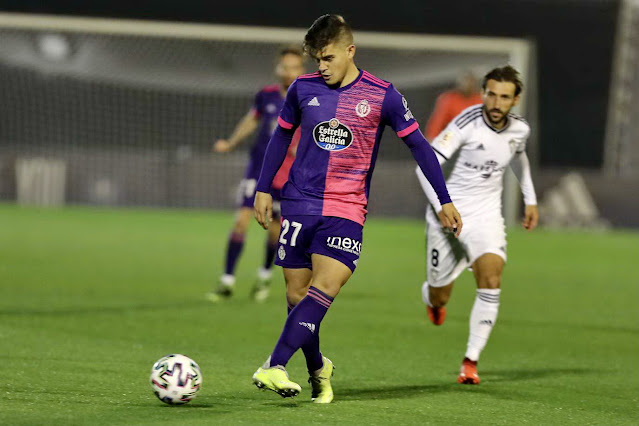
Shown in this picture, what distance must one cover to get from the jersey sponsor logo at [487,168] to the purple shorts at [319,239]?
173 centimetres

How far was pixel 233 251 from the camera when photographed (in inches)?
429

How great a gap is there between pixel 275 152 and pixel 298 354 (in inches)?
→ 83.1

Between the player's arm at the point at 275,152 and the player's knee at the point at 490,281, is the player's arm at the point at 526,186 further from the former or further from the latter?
the player's arm at the point at 275,152

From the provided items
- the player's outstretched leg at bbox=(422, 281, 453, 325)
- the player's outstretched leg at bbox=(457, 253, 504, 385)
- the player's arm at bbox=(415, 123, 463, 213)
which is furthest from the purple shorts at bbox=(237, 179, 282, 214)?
the player's outstretched leg at bbox=(457, 253, 504, 385)

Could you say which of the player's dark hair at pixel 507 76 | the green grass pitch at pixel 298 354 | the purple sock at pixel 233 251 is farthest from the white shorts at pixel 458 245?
the purple sock at pixel 233 251

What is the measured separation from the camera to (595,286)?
44.2 ft

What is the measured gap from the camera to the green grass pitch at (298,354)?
5.56 metres

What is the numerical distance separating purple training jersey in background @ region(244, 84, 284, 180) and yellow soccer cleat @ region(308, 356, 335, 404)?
518 centimetres

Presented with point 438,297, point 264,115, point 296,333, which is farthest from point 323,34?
point 264,115

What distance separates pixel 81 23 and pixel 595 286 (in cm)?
763

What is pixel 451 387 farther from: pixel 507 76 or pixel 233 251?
pixel 233 251

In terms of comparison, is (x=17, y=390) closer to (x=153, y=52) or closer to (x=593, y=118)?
(x=153, y=52)

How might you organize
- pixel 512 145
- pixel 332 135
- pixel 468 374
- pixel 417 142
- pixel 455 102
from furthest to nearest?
pixel 455 102 < pixel 512 145 < pixel 468 374 < pixel 417 142 < pixel 332 135

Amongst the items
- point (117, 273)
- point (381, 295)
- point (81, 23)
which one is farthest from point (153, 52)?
point (381, 295)
